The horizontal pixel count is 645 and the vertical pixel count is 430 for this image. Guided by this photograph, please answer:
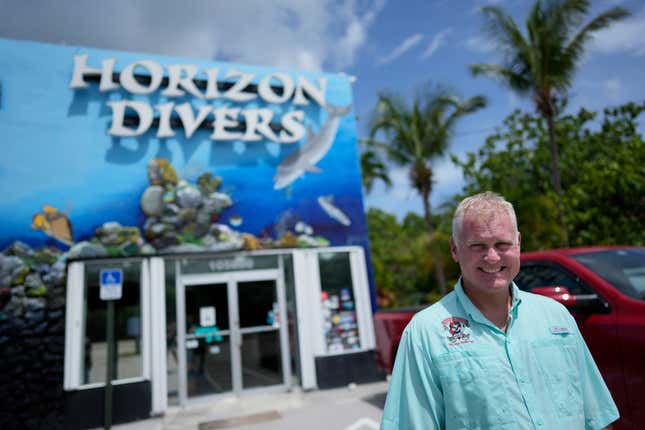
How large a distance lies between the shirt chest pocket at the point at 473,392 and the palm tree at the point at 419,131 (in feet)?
49.6

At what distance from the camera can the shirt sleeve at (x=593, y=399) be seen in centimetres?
188

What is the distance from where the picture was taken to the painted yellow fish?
8.54 metres

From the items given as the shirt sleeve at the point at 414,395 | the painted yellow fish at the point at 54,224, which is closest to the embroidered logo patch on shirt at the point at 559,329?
the shirt sleeve at the point at 414,395

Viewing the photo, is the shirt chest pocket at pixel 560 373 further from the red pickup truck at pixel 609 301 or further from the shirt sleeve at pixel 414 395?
the red pickup truck at pixel 609 301

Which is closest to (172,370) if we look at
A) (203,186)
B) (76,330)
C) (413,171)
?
(76,330)

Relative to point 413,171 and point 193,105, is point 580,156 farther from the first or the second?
point 193,105

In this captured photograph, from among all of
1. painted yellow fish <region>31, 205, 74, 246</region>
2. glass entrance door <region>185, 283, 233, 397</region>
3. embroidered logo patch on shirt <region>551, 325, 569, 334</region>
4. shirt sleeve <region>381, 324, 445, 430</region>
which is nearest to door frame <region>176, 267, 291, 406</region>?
glass entrance door <region>185, 283, 233, 397</region>

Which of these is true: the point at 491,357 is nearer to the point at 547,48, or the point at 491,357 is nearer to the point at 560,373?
the point at 560,373

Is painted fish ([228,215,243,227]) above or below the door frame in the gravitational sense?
above

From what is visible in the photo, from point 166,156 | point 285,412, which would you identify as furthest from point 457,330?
point 166,156

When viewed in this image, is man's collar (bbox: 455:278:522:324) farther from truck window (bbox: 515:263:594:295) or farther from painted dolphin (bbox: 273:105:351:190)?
painted dolphin (bbox: 273:105:351:190)

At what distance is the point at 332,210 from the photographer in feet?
34.6

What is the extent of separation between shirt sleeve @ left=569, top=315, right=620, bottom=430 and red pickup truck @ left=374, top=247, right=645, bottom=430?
64.0 inches

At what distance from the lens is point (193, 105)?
1009 cm
